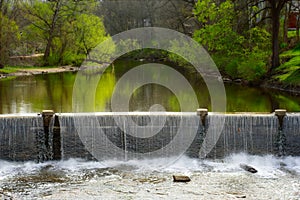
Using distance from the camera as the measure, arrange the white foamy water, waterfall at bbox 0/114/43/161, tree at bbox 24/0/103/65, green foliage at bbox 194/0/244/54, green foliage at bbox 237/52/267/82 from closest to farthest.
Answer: the white foamy water < waterfall at bbox 0/114/43/161 < green foliage at bbox 237/52/267/82 < green foliage at bbox 194/0/244/54 < tree at bbox 24/0/103/65

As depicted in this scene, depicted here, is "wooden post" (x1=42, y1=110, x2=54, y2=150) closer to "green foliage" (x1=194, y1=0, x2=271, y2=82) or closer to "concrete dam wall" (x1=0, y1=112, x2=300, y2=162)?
"concrete dam wall" (x1=0, y1=112, x2=300, y2=162)

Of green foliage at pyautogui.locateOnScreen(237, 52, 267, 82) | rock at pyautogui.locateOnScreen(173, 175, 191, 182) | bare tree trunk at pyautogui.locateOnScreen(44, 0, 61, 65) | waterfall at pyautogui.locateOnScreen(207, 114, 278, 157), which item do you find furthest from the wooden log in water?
bare tree trunk at pyautogui.locateOnScreen(44, 0, 61, 65)

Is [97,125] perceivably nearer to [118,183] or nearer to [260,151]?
[118,183]

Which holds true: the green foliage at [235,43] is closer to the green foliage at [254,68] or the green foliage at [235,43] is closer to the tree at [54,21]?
the green foliage at [254,68]

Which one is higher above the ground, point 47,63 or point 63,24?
point 63,24

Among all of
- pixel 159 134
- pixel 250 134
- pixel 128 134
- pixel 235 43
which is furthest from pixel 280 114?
pixel 235 43

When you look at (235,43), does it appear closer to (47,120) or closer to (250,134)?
(250,134)

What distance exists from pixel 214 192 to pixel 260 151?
309 centimetres

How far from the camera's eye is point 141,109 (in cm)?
1475

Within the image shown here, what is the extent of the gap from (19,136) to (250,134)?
559 centimetres

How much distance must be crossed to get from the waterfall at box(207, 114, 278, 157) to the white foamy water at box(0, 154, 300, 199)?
254 millimetres

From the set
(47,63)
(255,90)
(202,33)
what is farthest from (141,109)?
(47,63)

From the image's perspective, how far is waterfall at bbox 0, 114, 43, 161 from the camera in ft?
34.7

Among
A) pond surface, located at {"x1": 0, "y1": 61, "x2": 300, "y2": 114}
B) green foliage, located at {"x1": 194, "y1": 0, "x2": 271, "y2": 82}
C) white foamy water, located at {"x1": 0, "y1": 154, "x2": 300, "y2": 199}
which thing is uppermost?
green foliage, located at {"x1": 194, "y1": 0, "x2": 271, "y2": 82}
